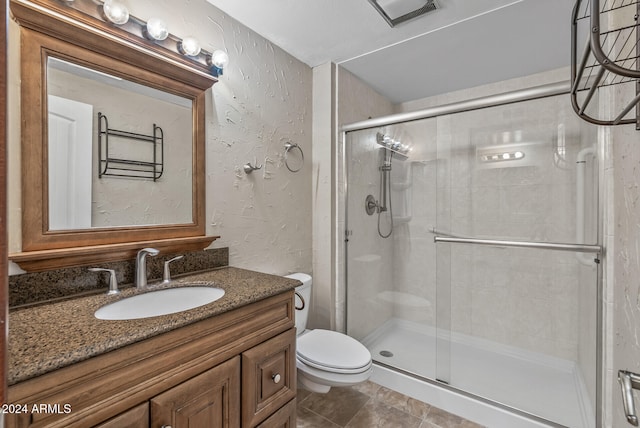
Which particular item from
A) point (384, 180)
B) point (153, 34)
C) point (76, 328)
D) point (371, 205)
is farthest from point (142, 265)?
point (384, 180)

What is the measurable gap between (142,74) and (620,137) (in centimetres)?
196

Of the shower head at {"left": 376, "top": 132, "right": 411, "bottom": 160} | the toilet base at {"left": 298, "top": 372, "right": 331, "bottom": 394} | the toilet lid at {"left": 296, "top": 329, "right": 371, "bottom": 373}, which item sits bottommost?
the toilet base at {"left": 298, "top": 372, "right": 331, "bottom": 394}

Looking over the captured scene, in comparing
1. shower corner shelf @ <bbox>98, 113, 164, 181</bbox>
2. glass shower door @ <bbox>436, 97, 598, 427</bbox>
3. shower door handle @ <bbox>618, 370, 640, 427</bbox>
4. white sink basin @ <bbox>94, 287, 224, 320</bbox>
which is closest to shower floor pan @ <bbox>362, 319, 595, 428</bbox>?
glass shower door @ <bbox>436, 97, 598, 427</bbox>

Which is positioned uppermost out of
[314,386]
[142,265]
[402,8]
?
[402,8]

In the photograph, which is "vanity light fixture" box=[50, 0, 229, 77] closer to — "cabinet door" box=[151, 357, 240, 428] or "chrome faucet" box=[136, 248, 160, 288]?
"chrome faucet" box=[136, 248, 160, 288]

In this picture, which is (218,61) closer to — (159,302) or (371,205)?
(159,302)

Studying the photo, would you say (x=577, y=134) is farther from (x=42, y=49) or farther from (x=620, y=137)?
(x=42, y=49)

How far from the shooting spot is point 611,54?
112cm

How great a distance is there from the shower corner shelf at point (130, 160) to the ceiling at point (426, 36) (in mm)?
841

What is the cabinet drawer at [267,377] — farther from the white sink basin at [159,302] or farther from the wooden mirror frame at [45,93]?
the wooden mirror frame at [45,93]

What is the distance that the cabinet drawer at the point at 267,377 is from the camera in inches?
40.4

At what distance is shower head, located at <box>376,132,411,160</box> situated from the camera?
91.1 inches

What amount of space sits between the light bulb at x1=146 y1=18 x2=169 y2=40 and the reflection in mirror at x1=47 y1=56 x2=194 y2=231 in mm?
217

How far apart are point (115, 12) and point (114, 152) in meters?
0.54
